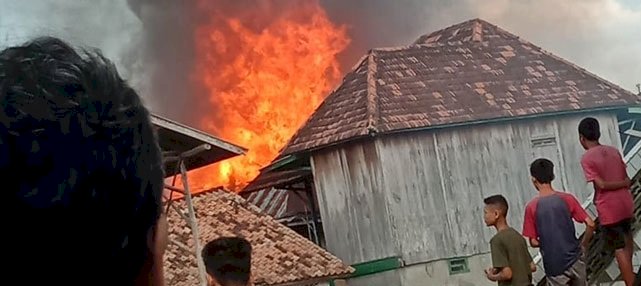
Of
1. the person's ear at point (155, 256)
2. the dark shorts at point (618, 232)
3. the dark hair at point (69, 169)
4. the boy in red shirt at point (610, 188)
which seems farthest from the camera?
the dark shorts at point (618, 232)

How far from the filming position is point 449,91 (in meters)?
24.2

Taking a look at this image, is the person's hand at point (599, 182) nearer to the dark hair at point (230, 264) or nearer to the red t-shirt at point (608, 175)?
the red t-shirt at point (608, 175)

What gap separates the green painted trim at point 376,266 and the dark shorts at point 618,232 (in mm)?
14282

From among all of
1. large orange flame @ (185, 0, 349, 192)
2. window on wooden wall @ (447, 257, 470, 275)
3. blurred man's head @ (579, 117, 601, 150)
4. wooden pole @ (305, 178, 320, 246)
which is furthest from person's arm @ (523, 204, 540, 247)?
large orange flame @ (185, 0, 349, 192)

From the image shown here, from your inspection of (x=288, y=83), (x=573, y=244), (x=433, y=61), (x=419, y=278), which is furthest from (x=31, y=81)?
(x=288, y=83)

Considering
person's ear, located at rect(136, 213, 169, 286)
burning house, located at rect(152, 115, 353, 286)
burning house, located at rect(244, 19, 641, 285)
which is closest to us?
person's ear, located at rect(136, 213, 169, 286)

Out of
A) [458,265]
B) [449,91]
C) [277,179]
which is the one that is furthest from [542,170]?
[277,179]

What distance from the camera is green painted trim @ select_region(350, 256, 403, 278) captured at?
22.5 m

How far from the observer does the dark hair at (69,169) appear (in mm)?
977

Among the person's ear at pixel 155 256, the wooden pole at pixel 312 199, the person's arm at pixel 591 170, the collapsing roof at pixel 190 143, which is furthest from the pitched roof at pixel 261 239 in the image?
the person's ear at pixel 155 256

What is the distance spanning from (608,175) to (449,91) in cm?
1651

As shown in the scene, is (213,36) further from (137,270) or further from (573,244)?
(137,270)

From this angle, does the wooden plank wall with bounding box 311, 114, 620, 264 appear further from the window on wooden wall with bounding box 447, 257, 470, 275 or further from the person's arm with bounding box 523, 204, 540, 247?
the person's arm with bounding box 523, 204, 540, 247

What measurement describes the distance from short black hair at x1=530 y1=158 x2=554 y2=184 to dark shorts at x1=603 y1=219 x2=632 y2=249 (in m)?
1.01
